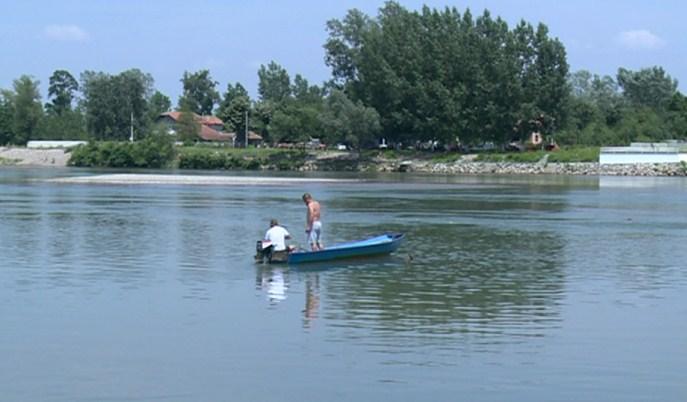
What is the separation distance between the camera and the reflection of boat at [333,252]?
104 feet

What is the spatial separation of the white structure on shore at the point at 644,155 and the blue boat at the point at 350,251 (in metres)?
94.2

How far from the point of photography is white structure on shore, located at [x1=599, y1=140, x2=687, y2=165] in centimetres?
12456

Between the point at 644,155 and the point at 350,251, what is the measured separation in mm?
98149

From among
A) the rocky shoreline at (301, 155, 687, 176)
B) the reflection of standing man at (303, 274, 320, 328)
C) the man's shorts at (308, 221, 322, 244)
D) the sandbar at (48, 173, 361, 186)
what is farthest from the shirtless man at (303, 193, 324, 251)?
the rocky shoreline at (301, 155, 687, 176)

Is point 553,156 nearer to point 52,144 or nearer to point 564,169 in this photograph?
point 564,169

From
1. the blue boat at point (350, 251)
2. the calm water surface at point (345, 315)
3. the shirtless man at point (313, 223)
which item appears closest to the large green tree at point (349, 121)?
the calm water surface at point (345, 315)

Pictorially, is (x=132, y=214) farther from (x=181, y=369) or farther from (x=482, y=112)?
(x=482, y=112)

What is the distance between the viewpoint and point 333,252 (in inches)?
1296

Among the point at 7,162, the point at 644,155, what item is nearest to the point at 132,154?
the point at 7,162

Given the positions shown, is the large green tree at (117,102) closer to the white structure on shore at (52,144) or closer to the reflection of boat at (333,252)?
the white structure on shore at (52,144)

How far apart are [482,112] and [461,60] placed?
6.58m

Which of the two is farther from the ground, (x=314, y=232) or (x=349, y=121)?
(x=349, y=121)

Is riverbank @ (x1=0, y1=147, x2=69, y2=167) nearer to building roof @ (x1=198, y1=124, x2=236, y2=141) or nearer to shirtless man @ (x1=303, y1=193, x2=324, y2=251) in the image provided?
building roof @ (x1=198, y1=124, x2=236, y2=141)

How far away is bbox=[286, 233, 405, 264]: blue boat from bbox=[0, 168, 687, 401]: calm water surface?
0.31m
